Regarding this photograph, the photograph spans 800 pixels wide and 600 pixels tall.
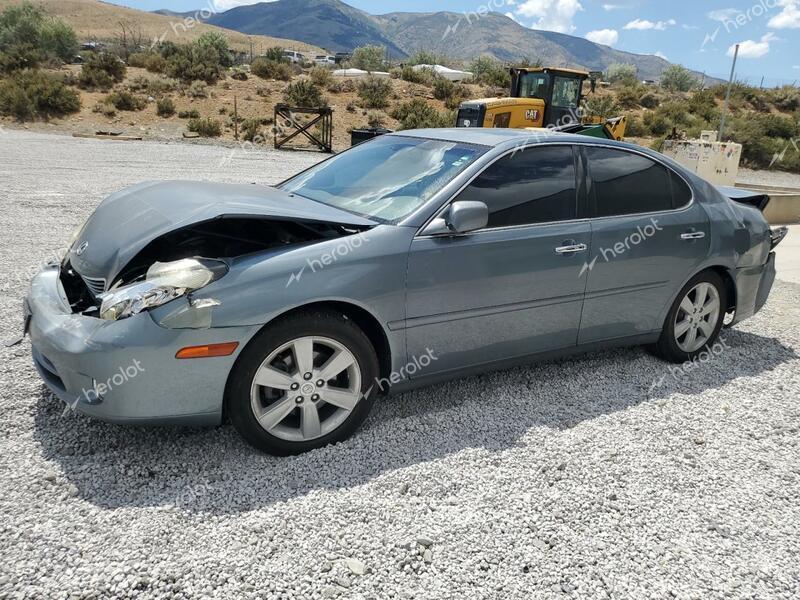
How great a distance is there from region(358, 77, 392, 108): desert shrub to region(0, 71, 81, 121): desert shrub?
546 inches

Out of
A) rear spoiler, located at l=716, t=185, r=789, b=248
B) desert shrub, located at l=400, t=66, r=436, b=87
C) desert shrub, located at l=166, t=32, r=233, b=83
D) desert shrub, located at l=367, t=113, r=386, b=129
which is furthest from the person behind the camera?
desert shrub, located at l=400, t=66, r=436, b=87

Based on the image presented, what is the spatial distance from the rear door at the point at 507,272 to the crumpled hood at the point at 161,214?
1.69 ft

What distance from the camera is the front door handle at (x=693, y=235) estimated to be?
4422 mm

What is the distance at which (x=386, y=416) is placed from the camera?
3.71 metres

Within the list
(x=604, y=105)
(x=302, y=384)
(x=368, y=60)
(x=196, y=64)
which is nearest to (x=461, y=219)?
(x=302, y=384)

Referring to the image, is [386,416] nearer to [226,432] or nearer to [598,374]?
[226,432]

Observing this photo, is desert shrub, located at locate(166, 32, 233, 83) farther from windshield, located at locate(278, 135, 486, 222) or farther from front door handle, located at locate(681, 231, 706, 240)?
front door handle, located at locate(681, 231, 706, 240)

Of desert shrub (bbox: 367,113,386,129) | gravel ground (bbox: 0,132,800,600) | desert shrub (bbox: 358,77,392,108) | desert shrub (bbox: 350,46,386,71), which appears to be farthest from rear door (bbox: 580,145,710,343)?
desert shrub (bbox: 350,46,386,71)

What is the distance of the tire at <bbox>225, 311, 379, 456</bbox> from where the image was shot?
2.98m

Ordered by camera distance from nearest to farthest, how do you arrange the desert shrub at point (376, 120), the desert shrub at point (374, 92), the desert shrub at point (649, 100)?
the desert shrub at point (376, 120)
the desert shrub at point (374, 92)
the desert shrub at point (649, 100)

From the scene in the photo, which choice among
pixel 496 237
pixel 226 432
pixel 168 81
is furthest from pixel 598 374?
pixel 168 81

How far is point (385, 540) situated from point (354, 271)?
4.20 ft

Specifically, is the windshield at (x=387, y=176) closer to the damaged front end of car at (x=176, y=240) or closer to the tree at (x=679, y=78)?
the damaged front end of car at (x=176, y=240)

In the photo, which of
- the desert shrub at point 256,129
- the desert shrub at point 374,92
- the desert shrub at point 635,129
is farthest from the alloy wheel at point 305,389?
the desert shrub at point 635,129
